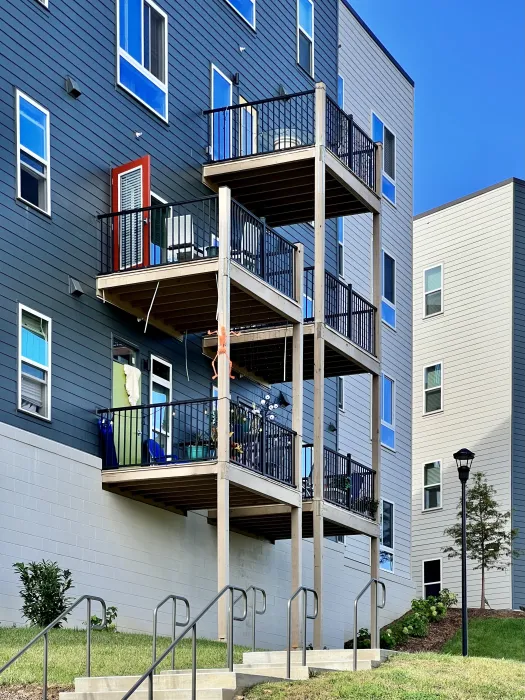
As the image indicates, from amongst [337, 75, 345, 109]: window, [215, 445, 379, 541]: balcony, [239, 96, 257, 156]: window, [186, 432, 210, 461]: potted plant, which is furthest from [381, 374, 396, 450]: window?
[186, 432, 210, 461]: potted plant

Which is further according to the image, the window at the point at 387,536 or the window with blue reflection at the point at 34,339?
the window at the point at 387,536

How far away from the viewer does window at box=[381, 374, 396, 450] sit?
35.8 metres

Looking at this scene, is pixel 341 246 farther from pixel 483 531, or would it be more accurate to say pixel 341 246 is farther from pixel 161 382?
pixel 161 382

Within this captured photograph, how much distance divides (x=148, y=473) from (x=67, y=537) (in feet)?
5.48

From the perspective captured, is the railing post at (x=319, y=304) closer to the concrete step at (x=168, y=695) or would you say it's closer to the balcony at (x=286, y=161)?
the balcony at (x=286, y=161)

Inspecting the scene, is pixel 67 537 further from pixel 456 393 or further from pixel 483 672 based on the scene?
pixel 456 393

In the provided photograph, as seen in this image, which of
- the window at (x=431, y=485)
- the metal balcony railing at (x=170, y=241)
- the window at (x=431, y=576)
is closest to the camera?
the metal balcony railing at (x=170, y=241)

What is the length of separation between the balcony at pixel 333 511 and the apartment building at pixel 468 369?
12.7 m

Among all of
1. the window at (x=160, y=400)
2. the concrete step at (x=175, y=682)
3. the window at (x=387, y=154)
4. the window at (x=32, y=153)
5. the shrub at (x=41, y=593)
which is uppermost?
the window at (x=387, y=154)

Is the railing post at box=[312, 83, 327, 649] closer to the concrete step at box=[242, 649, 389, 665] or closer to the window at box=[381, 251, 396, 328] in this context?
the concrete step at box=[242, 649, 389, 665]

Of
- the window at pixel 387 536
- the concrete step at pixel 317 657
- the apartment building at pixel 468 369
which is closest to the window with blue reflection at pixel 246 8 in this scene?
the window at pixel 387 536

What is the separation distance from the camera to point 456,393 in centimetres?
4241

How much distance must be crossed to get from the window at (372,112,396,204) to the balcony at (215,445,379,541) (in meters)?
10.8

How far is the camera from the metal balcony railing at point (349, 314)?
27172mm
